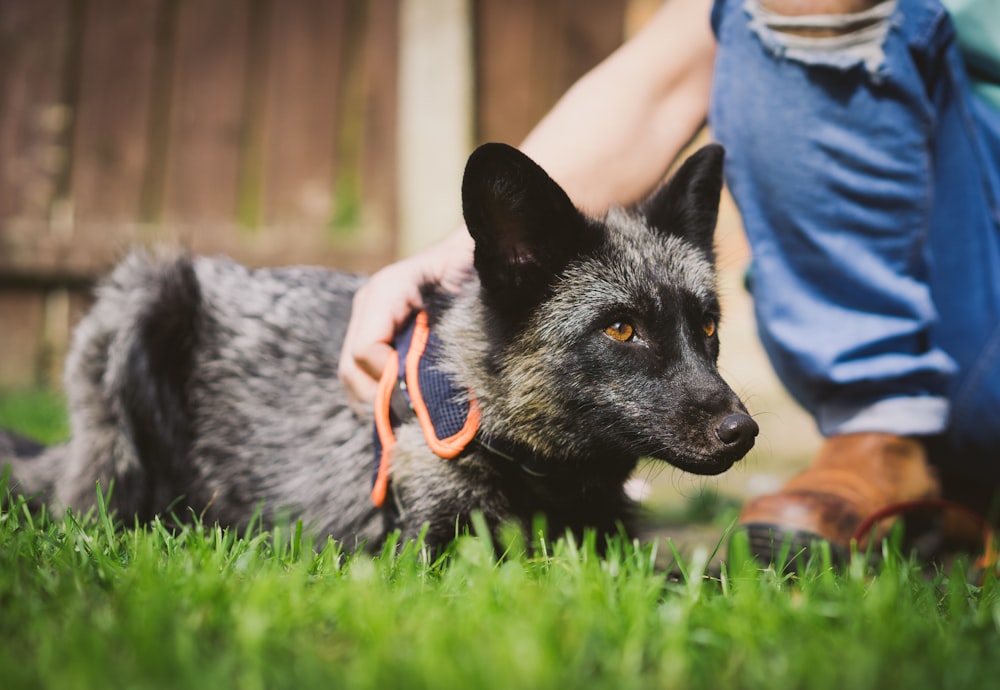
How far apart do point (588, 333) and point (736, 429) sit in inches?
17.6

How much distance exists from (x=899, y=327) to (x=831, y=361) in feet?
0.78

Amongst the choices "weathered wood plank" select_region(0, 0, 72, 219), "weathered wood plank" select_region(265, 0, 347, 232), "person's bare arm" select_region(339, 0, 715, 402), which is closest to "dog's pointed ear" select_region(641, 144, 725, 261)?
"person's bare arm" select_region(339, 0, 715, 402)

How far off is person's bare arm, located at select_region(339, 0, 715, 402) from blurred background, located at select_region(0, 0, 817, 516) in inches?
107

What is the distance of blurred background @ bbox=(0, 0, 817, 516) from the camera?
5.59 meters

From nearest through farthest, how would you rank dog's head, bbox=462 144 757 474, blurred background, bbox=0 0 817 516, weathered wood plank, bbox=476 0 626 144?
dog's head, bbox=462 144 757 474, weathered wood plank, bbox=476 0 626 144, blurred background, bbox=0 0 817 516

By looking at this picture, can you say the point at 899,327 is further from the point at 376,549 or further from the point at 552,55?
the point at 552,55

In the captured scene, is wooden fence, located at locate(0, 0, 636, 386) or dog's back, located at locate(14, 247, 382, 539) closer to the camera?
dog's back, located at locate(14, 247, 382, 539)

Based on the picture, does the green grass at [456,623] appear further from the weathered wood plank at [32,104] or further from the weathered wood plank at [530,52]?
the weathered wood plank at [32,104]

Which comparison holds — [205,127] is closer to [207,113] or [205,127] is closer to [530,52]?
[207,113]

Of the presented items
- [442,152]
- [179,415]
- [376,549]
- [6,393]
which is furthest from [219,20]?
[376,549]

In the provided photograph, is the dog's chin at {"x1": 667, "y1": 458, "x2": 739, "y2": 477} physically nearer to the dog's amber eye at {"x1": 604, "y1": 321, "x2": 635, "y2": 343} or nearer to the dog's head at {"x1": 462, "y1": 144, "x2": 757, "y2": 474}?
the dog's head at {"x1": 462, "y1": 144, "x2": 757, "y2": 474}

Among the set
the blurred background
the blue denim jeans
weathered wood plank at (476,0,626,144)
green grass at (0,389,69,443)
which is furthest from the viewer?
the blurred background

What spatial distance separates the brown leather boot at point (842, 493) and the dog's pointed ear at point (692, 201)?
0.77 m

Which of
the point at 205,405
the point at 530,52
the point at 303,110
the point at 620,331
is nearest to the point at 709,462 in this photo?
the point at 620,331
